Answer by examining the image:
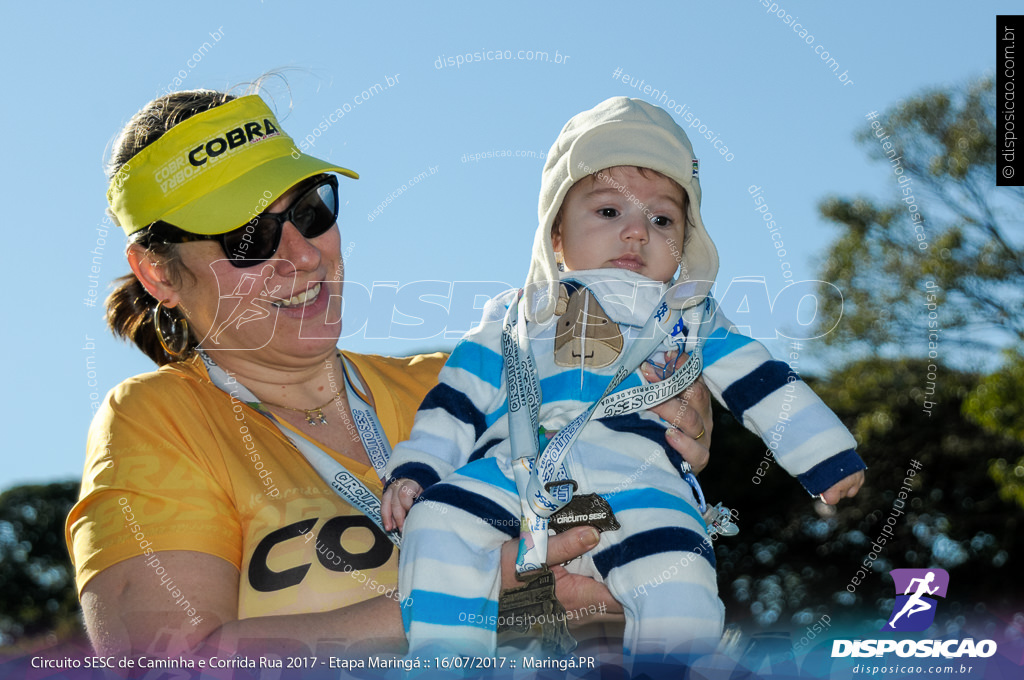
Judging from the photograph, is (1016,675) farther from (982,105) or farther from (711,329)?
(982,105)

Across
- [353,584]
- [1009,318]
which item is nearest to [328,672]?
[353,584]

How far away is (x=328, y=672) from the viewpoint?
3.17 meters

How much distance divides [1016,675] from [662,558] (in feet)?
4.74

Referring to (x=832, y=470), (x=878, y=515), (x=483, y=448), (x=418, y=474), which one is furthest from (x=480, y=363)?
(x=878, y=515)

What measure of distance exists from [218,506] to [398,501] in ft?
1.92

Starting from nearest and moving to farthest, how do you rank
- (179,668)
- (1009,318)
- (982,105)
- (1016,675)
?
(179,668) < (1016,675) < (1009,318) < (982,105)

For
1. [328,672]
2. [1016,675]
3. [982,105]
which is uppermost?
[982,105]

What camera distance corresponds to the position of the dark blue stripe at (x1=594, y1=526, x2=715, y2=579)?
3162 millimetres

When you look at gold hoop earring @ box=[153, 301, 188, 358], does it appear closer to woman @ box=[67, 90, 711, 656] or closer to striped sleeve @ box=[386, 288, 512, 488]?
woman @ box=[67, 90, 711, 656]

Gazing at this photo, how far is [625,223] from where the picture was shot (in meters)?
3.73

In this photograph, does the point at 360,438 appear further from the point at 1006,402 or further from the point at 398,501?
the point at 1006,402

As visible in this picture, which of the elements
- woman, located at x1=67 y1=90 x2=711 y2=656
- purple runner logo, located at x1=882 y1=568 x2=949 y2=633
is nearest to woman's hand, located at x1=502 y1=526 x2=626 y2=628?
woman, located at x1=67 y1=90 x2=711 y2=656

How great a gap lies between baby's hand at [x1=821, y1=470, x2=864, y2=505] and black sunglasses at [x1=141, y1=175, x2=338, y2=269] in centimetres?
208

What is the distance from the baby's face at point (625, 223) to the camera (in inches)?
147
